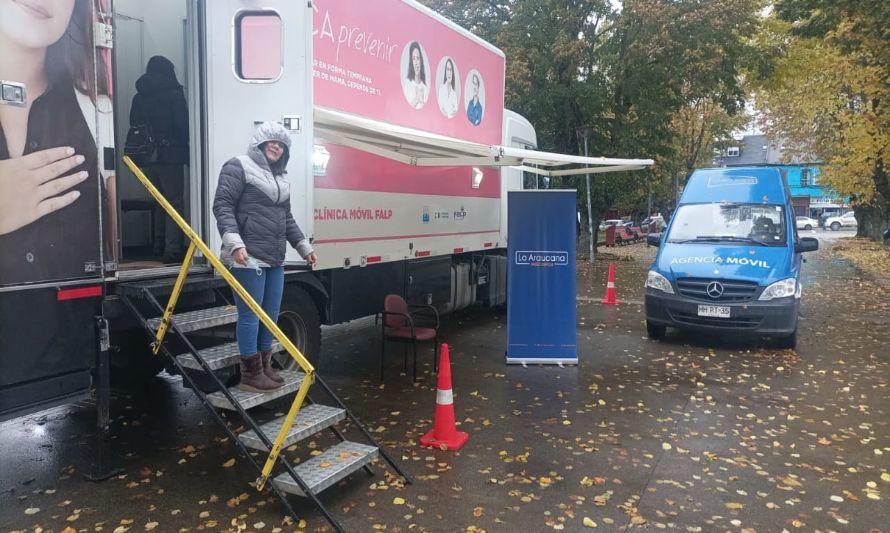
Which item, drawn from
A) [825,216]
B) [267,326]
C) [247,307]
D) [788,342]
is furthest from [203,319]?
[825,216]

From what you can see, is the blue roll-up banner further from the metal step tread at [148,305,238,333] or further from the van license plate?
the metal step tread at [148,305,238,333]

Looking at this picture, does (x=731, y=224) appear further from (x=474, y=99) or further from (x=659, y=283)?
(x=474, y=99)

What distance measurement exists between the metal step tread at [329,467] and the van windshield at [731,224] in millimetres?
6704

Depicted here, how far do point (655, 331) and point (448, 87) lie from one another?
4353mm

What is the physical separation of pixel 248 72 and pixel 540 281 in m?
3.97

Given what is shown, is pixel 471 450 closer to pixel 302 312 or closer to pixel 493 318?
pixel 302 312

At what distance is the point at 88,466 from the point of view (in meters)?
4.77

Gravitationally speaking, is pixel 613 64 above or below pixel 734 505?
above

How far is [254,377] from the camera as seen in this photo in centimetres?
461

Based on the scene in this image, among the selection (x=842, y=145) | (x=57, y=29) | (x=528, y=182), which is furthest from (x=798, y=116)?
(x=57, y=29)

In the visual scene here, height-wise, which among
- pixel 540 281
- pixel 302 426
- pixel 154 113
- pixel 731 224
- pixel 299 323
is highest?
pixel 154 113

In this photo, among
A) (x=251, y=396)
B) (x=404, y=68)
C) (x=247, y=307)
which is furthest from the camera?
(x=404, y=68)

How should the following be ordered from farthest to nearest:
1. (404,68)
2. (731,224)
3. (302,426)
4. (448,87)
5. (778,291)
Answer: (731,224) < (778,291) < (448,87) < (404,68) < (302,426)

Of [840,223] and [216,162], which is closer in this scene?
[216,162]
